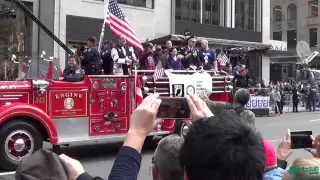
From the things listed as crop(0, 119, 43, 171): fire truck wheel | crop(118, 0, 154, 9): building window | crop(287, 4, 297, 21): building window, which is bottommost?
crop(0, 119, 43, 171): fire truck wheel

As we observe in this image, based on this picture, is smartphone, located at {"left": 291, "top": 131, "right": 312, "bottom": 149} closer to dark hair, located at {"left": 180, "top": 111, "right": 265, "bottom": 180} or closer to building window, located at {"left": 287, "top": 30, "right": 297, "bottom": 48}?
dark hair, located at {"left": 180, "top": 111, "right": 265, "bottom": 180}

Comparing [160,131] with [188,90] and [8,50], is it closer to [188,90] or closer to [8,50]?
[188,90]

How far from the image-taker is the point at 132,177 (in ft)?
6.21

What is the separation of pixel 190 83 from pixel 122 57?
1.69 metres

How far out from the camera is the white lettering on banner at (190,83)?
397 inches

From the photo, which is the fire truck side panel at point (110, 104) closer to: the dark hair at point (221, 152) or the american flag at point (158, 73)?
the american flag at point (158, 73)

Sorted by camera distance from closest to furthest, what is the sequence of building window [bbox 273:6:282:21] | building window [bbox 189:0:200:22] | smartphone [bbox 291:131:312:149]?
smartphone [bbox 291:131:312:149] < building window [bbox 189:0:200:22] < building window [bbox 273:6:282:21]

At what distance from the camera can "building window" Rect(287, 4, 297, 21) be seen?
197ft

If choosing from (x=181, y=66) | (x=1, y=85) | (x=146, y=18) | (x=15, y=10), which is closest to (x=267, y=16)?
(x=146, y=18)

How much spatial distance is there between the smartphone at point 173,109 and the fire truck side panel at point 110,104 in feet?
22.3

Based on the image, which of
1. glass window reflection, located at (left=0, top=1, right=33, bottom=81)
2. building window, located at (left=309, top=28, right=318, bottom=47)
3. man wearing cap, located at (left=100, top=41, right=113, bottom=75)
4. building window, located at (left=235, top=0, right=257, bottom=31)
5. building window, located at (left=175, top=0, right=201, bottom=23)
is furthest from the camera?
building window, located at (left=309, top=28, right=318, bottom=47)

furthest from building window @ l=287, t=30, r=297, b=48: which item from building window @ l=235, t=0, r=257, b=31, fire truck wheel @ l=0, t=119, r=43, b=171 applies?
fire truck wheel @ l=0, t=119, r=43, b=171

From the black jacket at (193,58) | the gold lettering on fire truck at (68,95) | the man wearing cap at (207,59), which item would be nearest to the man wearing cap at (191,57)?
the black jacket at (193,58)

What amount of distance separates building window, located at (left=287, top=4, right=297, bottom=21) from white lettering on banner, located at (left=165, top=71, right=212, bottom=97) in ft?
174
